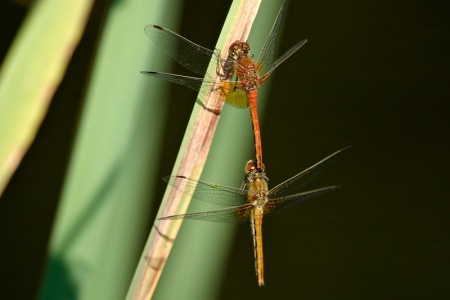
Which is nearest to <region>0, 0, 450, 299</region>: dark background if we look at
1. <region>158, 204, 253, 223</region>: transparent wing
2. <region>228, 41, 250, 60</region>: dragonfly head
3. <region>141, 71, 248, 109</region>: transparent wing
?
Answer: <region>158, 204, 253, 223</region>: transparent wing

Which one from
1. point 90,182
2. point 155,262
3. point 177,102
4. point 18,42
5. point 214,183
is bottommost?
point 155,262

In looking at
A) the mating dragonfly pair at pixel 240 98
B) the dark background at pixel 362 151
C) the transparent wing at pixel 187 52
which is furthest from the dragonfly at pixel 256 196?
the dark background at pixel 362 151

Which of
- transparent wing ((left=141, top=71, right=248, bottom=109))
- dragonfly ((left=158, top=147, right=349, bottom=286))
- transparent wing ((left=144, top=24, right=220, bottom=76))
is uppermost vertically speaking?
transparent wing ((left=144, top=24, right=220, bottom=76))

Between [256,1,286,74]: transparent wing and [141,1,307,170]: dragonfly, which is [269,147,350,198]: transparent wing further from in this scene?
[256,1,286,74]: transparent wing

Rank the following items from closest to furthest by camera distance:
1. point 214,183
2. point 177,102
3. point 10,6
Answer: point 214,183
point 10,6
point 177,102

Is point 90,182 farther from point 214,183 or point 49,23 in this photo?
point 214,183

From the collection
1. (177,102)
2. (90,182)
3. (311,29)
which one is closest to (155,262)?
(90,182)

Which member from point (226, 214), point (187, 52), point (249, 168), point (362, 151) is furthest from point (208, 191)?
point (362, 151)
